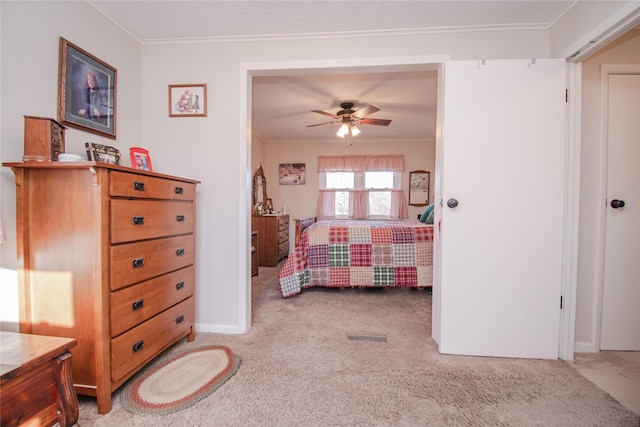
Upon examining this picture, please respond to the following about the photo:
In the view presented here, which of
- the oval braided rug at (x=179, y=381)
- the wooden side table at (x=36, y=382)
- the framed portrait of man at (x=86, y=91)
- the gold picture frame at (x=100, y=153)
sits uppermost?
the framed portrait of man at (x=86, y=91)

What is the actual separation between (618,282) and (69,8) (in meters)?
3.79

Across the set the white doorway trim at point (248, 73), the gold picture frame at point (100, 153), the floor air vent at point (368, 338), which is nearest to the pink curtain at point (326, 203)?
the white doorway trim at point (248, 73)

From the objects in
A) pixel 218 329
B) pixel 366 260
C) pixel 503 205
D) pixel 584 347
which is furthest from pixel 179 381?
pixel 584 347

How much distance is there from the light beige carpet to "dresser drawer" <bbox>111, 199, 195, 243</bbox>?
2.66 ft

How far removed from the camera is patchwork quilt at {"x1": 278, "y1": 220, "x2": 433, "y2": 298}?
3051 mm

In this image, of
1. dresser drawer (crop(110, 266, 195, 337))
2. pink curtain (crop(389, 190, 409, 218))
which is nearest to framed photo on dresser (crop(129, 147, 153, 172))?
dresser drawer (crop(110, 266, 195, 337))

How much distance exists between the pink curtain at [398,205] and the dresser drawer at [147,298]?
4405 mm

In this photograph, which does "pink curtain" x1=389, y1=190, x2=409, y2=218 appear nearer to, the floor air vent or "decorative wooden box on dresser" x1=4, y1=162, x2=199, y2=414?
the floor air vent

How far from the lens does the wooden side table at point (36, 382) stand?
2.83ft

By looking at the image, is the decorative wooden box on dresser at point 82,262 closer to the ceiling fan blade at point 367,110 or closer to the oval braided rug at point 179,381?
the oval braided rug at point 179,381

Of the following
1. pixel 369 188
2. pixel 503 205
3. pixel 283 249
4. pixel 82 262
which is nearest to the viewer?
pixel 82 262

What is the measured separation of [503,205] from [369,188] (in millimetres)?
3962

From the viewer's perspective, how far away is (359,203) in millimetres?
5676

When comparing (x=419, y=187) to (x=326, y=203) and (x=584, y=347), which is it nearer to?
(x=326, y=203)
